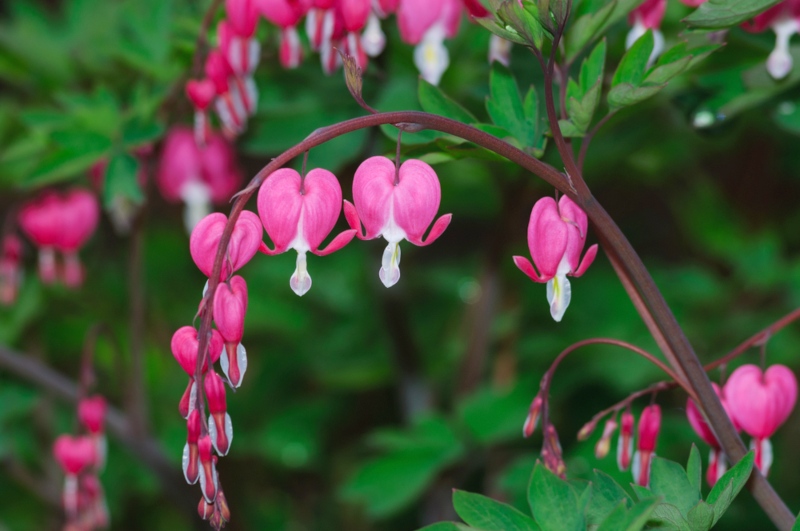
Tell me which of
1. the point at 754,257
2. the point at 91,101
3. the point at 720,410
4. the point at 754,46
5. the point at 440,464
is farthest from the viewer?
the point at 754,257

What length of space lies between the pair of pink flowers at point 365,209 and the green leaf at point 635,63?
232 mm

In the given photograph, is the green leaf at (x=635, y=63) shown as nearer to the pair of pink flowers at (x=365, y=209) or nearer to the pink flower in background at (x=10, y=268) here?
the pair of pink flowers at (x=365, y=209)

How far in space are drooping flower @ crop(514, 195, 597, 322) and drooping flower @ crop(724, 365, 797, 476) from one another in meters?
0.24

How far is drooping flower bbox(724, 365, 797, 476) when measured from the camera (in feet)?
2.84

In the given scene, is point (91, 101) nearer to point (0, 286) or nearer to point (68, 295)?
point (0, 286)

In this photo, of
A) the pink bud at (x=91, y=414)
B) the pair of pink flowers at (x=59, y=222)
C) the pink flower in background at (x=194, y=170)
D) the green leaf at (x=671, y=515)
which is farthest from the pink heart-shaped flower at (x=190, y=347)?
the pair of pink flowers at (x=59, y=222)

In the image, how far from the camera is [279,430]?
209cm

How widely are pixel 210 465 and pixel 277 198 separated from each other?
245 mm

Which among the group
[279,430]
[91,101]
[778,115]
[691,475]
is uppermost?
[778,115]

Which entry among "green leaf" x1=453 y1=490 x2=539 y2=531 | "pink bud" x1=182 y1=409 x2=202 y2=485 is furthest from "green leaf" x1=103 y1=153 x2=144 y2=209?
"green leaf" x1=453 y1=490 x2=539 y2=531

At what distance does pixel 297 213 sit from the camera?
75 cm

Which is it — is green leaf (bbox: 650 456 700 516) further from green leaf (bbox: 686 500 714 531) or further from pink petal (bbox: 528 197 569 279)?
pink petal (bbox: 528 197 569 279)

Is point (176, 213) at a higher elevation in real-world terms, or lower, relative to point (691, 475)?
lower

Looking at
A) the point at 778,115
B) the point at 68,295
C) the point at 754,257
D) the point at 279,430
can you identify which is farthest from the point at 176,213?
the point at 778,115
